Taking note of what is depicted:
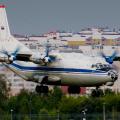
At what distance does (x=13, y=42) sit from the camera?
95000 mm

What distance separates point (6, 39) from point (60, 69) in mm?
8307

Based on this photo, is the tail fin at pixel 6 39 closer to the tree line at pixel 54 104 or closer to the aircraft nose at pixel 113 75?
the aircraft nose at pixel 113 75

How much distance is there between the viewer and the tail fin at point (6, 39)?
93.4 metres

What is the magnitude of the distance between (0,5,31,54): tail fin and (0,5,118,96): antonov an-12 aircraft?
5.59 feet

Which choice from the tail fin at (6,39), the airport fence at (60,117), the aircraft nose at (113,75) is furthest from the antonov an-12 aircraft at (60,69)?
the airport fence at (60,117)

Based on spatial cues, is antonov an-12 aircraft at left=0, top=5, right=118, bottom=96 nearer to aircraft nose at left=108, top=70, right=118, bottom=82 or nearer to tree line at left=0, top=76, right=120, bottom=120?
aircraft nose at left=108, top=70, right=118, bottom=82

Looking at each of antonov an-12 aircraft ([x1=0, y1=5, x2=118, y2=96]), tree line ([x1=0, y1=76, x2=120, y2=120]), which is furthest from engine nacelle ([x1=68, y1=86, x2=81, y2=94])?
tree line ([x1=0, y1=76, x2=120, y2=120])

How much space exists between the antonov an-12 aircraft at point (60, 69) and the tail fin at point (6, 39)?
170 centimetres

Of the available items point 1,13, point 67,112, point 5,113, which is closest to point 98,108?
point 67,112

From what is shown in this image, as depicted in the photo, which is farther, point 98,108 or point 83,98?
point 83,98

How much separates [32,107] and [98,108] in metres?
8.27

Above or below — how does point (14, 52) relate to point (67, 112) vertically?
above

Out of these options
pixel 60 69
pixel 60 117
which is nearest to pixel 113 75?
pixel 60 69

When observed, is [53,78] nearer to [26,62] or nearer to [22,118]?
[26,62]
